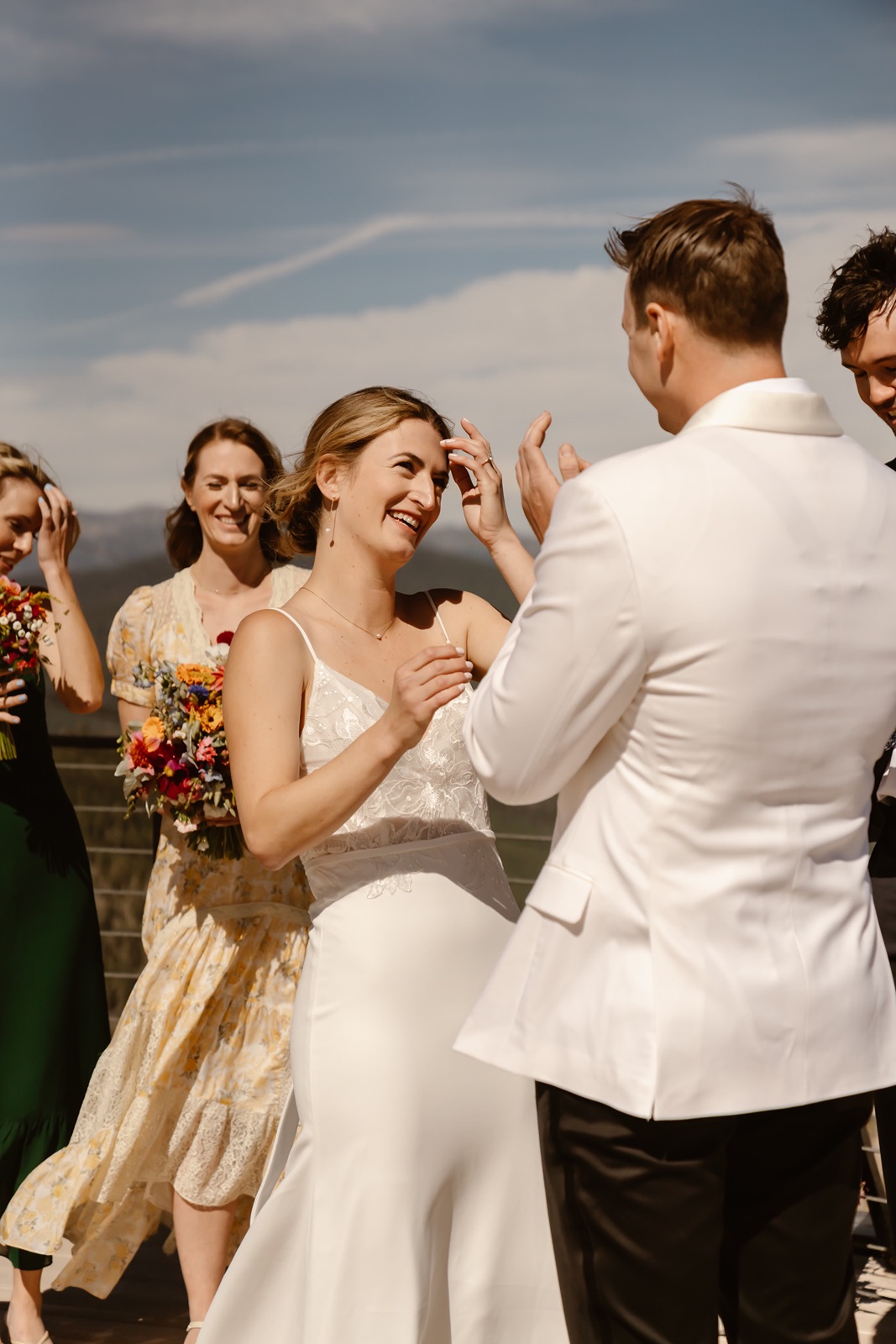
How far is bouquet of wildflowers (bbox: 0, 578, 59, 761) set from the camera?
11.5 ft

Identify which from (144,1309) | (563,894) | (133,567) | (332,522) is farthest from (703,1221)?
(133,567)

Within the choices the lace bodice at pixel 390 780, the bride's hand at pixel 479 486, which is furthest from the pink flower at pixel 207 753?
the bride's hand at pixel 479 486

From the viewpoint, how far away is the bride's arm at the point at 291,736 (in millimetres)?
1985

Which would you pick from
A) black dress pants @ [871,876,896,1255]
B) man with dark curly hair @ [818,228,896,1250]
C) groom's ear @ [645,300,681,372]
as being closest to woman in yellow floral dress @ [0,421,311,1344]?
man with dark curly hair @ [818,228,896,1250]

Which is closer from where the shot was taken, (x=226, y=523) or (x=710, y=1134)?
(x=710, y=1134)

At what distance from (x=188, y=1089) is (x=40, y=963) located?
55 centimetres

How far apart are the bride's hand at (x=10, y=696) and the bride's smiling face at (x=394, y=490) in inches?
52.3

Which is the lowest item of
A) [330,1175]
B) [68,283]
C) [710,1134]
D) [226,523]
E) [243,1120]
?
[243,1120]

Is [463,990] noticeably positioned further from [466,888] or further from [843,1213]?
[843,1213]

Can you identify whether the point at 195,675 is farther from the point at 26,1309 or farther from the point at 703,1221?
the point at 703,1221

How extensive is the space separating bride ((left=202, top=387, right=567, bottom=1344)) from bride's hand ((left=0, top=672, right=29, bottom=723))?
49.7 inches

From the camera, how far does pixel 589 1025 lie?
1.59 metres

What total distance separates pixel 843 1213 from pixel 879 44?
8.35m

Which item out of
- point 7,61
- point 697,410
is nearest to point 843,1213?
point 697,410
